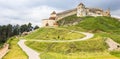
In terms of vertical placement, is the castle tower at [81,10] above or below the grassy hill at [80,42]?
above

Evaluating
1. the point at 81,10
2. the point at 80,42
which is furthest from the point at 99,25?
the point at 80,42

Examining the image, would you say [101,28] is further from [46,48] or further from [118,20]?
[46,48]

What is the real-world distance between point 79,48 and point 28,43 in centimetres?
2087

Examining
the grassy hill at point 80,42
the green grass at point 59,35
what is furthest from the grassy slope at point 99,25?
the green grass at point 59,35

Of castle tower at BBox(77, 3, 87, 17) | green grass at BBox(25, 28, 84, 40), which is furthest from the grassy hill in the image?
castle tower at BBox(77, 3, 87, 17)

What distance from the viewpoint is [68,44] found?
97.7m

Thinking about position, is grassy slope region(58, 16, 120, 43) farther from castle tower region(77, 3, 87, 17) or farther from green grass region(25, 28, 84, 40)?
green grass region(25, 28, 84, 40)

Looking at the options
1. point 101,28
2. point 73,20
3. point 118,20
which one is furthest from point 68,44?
point 118,20

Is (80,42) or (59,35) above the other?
(59,35)

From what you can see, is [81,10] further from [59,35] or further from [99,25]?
→ [59,35]

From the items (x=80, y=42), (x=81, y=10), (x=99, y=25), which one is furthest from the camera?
(x=81, y=10)

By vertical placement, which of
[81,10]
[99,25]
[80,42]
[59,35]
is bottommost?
[80,42]

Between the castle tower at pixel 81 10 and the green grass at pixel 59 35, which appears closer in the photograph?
the green grass at pixel 59 35

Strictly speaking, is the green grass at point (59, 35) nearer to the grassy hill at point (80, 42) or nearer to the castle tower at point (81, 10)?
the grassy hill at point (80, 42)
